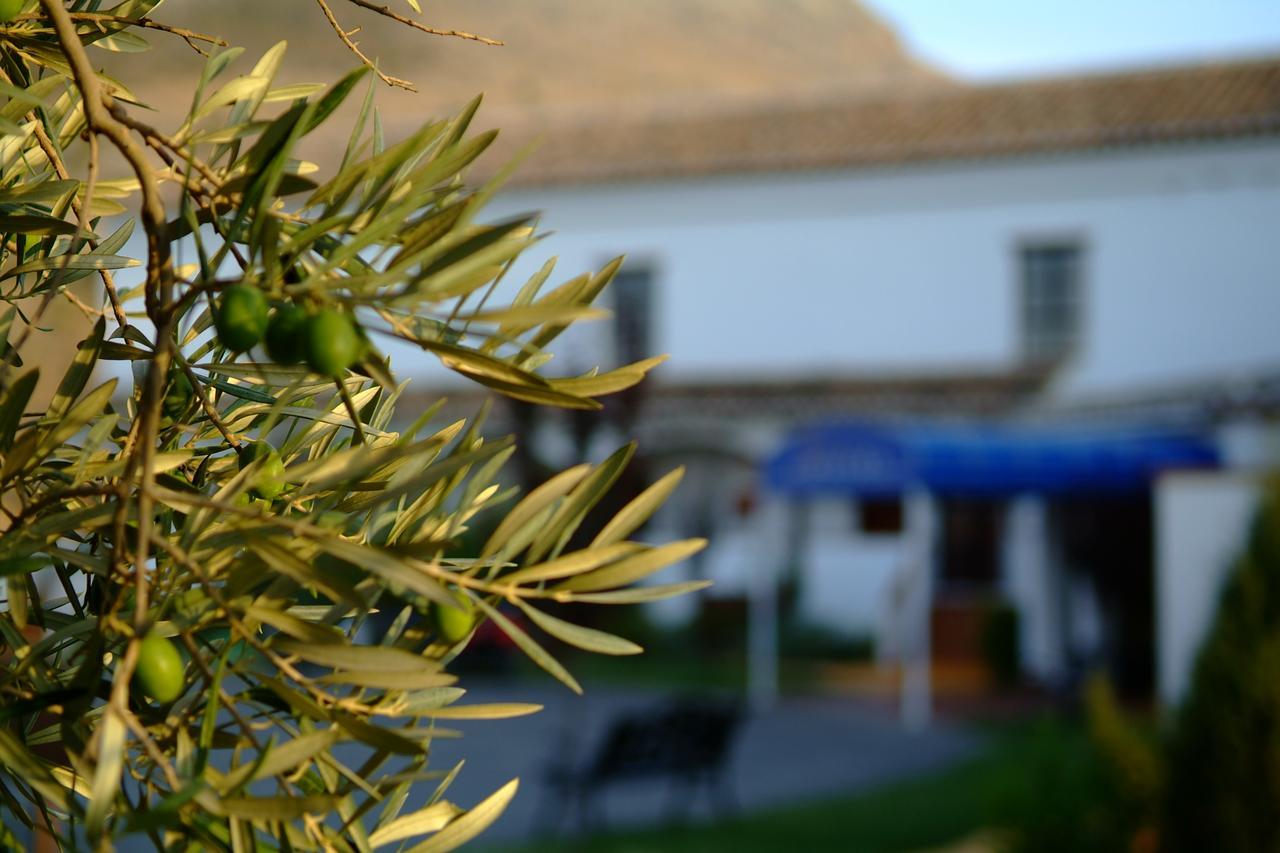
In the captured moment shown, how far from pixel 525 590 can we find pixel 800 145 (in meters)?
19.6

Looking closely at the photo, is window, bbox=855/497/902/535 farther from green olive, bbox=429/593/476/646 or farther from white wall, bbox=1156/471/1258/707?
green olive, bbox=429/593/476/646

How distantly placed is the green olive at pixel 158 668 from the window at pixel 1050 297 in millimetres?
18852

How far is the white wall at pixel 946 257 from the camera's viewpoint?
17.7 meters

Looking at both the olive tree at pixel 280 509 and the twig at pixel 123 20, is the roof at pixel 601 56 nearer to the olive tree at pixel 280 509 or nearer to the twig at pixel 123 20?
the twig at pixel 123 20

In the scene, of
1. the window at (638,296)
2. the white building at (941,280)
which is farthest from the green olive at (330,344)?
the window at (638,296)

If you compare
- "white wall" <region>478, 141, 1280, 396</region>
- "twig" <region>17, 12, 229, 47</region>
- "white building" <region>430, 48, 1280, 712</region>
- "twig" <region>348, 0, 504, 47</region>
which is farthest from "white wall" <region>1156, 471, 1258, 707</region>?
"white wall" <region>478, 141, 1280, 396</region>

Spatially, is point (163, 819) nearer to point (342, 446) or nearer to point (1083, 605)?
point (342, 446)

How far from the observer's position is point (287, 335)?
53 cm

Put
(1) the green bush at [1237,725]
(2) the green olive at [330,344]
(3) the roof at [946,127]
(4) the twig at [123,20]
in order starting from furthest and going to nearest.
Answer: (3) the roof at [946,127]
(1) the green bush at [1237,725]
(4) the twig at [123,20]
(2) the green olive at [330,344]

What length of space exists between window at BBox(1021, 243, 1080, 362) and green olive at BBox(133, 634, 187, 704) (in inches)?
742

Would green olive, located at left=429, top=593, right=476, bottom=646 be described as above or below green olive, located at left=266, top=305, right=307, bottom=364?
below

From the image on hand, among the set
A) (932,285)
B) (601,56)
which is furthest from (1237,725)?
(601,56)

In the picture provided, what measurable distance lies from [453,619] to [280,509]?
13 centimetres

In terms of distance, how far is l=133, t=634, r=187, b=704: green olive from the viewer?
0.52m
